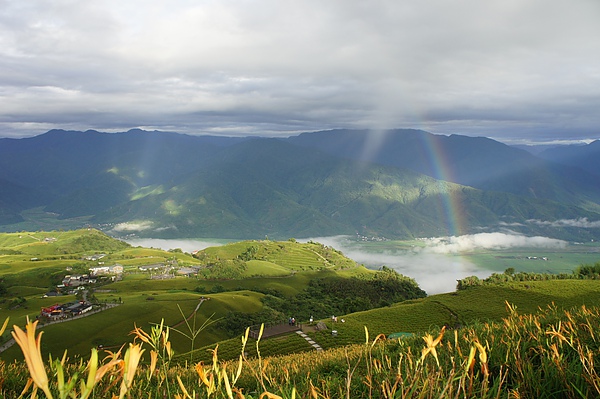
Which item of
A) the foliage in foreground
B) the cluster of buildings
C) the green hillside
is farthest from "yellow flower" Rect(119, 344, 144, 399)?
the cluster of buildings

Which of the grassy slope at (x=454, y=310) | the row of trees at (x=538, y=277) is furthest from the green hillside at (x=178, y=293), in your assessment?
the row of trees at (x=538, y=277)

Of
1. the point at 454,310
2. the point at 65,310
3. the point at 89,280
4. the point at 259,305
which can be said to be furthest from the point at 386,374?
the point at 89,280

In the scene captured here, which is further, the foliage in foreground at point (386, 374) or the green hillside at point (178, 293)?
the green hillside at point (178, 293)

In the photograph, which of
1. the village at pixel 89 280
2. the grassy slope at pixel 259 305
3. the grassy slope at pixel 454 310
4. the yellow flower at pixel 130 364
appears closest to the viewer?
the yellow flower at pixel 130 364

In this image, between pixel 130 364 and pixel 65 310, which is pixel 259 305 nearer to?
pixel 65 310

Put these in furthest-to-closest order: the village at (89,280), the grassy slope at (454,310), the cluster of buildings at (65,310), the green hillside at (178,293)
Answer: the village at (89,280) → the cluster of buildings at (65,310) → the green hillside at (178,293) → the grassy slope at (454,310)

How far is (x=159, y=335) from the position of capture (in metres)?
2.49

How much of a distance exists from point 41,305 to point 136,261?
296ft

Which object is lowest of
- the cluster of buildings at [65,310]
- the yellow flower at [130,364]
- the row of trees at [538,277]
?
the cluster of buildings at [65,310]

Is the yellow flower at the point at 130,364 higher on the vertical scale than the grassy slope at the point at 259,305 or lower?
higher

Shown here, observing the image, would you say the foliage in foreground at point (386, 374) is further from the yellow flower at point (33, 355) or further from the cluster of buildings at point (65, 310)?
the cluster of buildings at point (65, 310)

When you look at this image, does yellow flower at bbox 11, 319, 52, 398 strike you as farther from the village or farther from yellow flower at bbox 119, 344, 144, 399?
the village

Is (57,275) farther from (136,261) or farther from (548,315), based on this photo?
(548,315)

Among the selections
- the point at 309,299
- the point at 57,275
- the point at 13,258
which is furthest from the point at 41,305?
the point at 13,258
